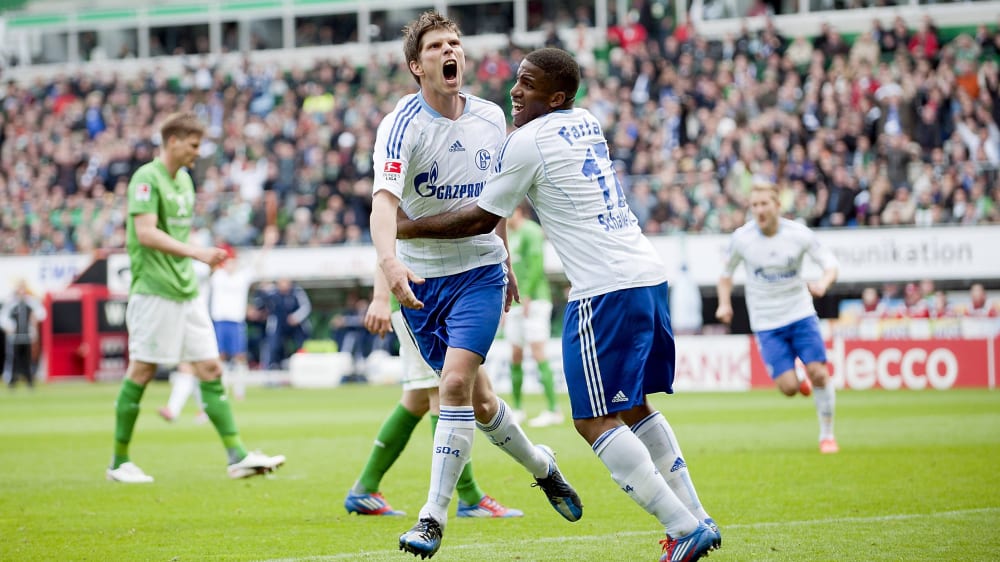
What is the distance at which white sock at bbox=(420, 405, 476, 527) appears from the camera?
6.37m

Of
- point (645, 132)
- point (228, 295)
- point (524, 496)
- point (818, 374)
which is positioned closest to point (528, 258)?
point (818, 374)

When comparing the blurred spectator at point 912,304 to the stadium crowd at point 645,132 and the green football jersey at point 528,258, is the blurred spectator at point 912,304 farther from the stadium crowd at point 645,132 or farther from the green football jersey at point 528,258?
the green football jersey at point 528,258

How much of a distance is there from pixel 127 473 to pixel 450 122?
4741 mm

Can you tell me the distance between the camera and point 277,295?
1163 inches

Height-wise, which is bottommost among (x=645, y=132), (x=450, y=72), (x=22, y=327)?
(x=22, y=327)

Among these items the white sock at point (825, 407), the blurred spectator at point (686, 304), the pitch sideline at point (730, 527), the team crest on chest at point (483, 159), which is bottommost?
the blurred spectator at point (686, 304)

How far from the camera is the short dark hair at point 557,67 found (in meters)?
6.13

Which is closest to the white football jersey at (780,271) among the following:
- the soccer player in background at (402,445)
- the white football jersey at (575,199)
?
the soccer player in background at (402,445)

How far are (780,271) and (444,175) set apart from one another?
6196 millimetres

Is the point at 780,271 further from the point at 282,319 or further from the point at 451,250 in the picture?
the point at 282,319

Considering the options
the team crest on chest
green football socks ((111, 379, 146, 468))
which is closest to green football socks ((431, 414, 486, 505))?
the team crest on chest

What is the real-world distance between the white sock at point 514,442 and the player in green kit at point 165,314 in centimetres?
346

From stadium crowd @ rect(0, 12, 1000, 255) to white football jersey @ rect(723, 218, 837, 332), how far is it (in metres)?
13.8

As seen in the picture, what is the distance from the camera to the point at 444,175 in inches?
279
